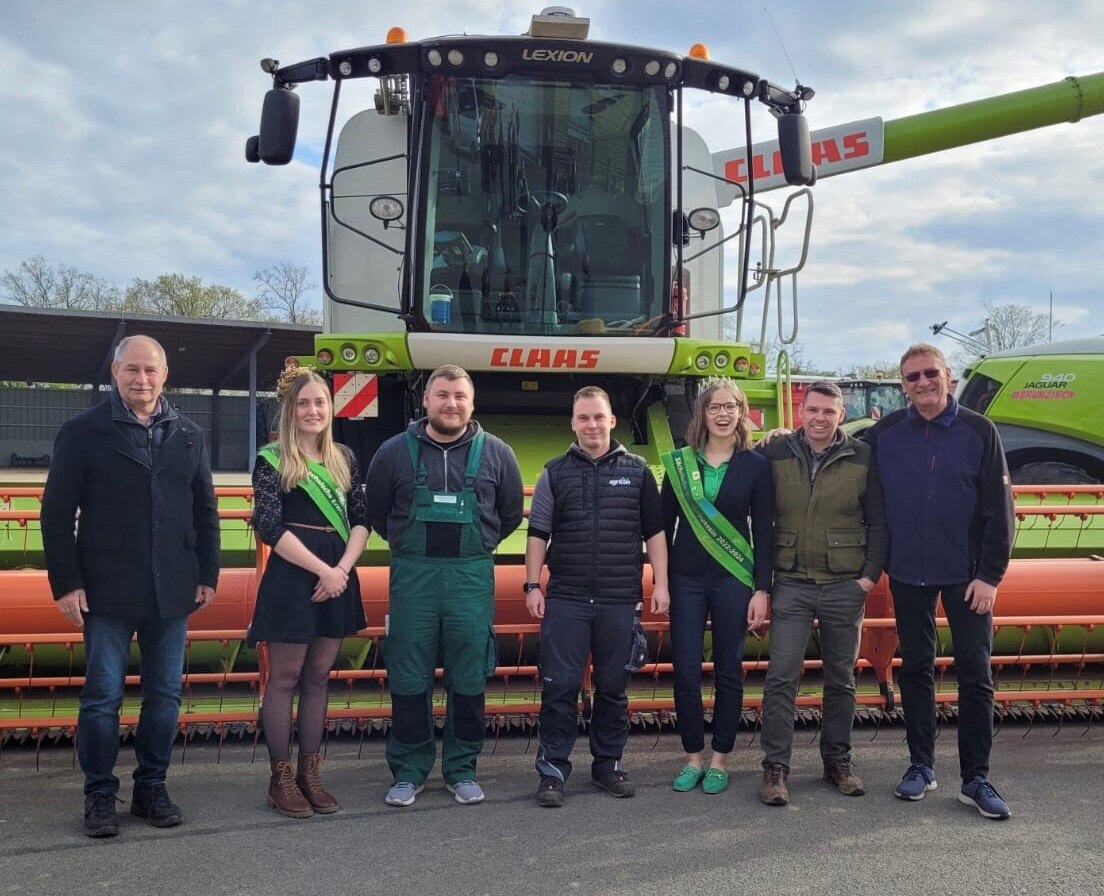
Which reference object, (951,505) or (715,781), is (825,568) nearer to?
(951,505)

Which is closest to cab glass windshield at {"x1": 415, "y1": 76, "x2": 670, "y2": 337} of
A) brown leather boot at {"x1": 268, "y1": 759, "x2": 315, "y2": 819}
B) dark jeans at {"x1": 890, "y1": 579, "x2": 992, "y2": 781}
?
dark jeans at {"x1": 890, "y1": 579, "x2": 992, "y2": 781}

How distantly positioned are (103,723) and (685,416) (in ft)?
12.6

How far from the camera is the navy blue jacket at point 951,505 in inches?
140

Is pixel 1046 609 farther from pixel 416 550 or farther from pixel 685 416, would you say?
pixel 416 550

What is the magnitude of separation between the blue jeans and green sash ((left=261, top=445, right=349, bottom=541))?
2.07 feet

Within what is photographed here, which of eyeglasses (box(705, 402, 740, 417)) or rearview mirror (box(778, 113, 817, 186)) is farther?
rearview mirror (box(778, 113, 817, 186))

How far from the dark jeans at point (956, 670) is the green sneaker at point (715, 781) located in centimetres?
74

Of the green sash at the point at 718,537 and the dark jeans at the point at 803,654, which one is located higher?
the green sash at the point at 718,537

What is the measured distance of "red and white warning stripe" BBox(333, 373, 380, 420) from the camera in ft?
17.3

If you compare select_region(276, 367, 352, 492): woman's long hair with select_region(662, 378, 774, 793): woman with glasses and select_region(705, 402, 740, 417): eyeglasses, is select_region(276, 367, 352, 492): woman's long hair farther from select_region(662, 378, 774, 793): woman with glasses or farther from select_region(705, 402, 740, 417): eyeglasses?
select_region(705, 402, 740, 417): eyeglasses

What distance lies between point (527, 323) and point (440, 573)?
2132 millimetres

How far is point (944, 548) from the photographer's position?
3.60 m

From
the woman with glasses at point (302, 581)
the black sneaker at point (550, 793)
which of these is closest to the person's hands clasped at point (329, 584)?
the woman with glasses at point (302, 581)

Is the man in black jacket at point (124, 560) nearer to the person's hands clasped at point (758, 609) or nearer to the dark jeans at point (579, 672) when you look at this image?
the dark jeans at point (579, 672)
